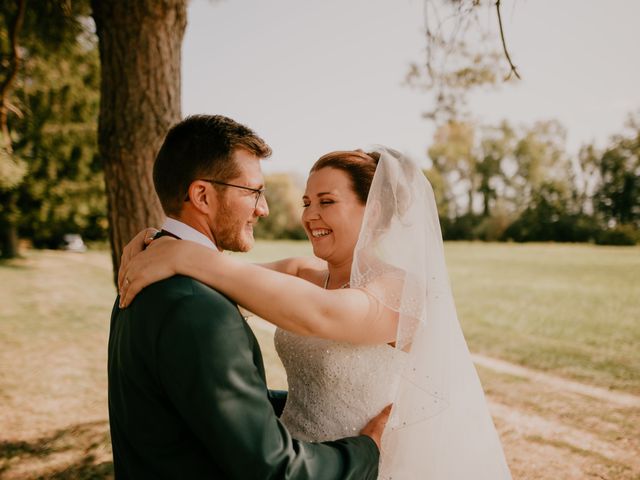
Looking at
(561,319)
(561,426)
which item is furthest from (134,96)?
(561,319)

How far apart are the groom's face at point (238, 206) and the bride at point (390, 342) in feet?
0.84

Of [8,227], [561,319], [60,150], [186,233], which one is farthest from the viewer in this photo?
[8,227]

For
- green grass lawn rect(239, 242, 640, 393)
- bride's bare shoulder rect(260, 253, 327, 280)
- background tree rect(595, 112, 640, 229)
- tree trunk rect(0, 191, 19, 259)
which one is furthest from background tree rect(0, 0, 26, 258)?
background tree rect(595, 112, 640, 229)

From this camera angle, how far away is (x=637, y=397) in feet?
22.7

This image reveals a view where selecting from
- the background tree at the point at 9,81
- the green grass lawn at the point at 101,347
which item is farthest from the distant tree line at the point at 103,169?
the green grass lawn at the point at 101,347

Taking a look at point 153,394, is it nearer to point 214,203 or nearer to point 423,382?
point 214,203

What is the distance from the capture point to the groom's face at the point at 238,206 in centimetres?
203

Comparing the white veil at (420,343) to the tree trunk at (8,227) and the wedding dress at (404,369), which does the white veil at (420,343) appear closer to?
the wedding dress at (404,369)

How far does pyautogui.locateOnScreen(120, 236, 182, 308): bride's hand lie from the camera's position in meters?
1.70

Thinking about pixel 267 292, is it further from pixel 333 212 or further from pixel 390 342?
pixel 333 212

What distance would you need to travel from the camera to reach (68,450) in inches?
198

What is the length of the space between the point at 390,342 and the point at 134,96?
2.52m

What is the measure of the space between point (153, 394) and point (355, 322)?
2.94 feet

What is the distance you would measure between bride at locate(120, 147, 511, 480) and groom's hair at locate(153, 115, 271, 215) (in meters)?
0.37
